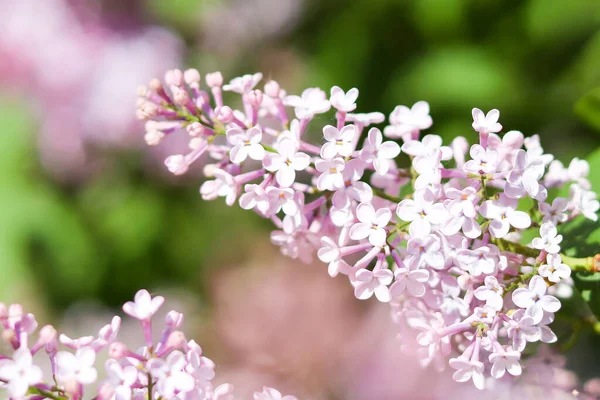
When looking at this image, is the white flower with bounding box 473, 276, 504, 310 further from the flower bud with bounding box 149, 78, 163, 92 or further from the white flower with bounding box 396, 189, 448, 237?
the flower bud with bounding box 149, 78, 163, 92

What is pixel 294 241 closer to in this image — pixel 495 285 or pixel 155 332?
pixel 495 285

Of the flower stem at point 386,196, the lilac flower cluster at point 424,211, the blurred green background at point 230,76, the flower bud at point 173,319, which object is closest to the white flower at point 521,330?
the lilac flower cluster at point 424,211

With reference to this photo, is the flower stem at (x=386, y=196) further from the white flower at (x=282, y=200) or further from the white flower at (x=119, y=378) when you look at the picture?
the white flower at (x=119, y=378)

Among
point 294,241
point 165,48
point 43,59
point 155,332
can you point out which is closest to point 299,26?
point 165,48

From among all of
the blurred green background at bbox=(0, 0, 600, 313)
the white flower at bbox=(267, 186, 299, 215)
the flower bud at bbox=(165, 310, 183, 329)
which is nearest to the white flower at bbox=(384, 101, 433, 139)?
the white flower at bbox=(267, 186, 299, 215)

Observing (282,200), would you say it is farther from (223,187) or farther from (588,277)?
(588,277)

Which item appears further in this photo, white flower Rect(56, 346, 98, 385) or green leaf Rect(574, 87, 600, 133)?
green leaf Rect(574, 87, 600, 133)

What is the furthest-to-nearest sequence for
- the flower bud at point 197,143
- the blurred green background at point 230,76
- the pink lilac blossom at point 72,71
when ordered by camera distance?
the blurred green background at point 230,76, the pink lilac blossom at point 72,71, the flower bud at point 197,143
